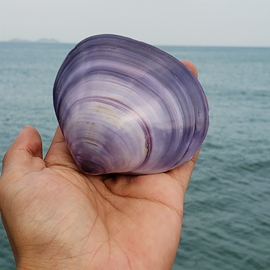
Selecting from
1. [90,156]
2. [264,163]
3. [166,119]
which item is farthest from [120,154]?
[264,163]

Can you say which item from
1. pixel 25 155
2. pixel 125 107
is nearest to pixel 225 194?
pixel 125 107

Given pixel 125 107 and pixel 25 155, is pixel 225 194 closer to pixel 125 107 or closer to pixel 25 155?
pixel 125 107

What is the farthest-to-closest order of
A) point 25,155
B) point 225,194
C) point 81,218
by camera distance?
point 225,194, point 25,155, point 81,218

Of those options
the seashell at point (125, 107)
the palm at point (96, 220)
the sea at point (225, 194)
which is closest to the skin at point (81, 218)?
the palm at point (96, 220)

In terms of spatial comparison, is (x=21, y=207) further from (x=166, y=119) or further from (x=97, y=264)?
(x=166, y=119)

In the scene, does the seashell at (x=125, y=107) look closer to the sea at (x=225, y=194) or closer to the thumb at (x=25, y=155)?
the thumb at (x=25, y=155)

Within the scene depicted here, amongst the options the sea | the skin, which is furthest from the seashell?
the sea
